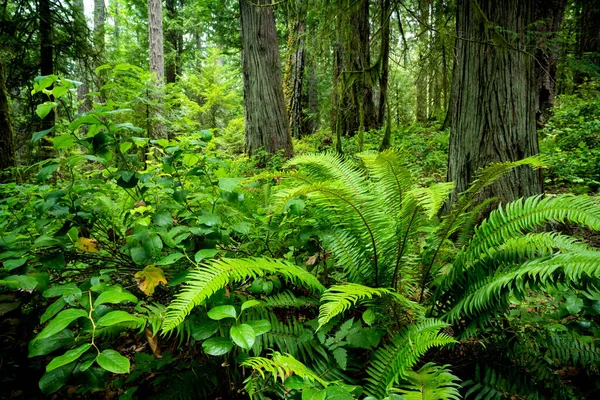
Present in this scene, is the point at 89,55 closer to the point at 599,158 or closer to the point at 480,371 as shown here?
the point at 480,371

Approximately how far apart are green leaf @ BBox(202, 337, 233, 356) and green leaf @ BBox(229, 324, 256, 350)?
0.28 feet

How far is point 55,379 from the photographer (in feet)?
3.33

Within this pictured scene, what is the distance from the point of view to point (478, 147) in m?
2.60

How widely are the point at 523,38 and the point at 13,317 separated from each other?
3716 mm

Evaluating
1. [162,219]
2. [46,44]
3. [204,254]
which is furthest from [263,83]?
[204,254]

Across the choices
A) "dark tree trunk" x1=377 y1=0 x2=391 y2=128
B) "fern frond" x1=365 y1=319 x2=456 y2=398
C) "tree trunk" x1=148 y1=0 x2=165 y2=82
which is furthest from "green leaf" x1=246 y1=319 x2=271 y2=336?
"tree trunk" x1=148 y1=0 x2=165 y2=82

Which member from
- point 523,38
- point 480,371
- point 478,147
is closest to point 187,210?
point 480,371

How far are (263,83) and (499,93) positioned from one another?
399cm

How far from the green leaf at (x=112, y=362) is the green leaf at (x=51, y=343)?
20 cm

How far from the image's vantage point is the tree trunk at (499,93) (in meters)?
2.50

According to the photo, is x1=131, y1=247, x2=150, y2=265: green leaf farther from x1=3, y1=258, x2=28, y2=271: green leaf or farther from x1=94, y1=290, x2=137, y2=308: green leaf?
x1=3, y1=258, x2=28, y2=271: green leaf

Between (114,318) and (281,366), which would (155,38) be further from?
(281,366)

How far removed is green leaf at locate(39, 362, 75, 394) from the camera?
3.24 feet

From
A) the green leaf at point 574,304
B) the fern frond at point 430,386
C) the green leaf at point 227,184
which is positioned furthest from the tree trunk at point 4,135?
the green leaf at point 574,304
